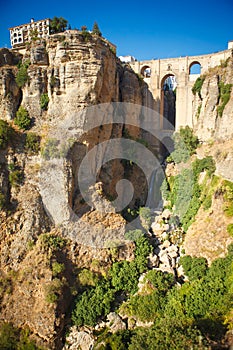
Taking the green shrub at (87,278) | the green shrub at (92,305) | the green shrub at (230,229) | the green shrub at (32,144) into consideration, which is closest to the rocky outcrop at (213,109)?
the green shrub at (230,229)

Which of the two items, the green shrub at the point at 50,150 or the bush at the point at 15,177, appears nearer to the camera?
the bush at the point at 15,177

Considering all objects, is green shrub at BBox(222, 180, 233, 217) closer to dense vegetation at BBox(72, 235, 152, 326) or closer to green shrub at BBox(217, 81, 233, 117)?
dense vegetation at BBox(72, 235, 152, 326)

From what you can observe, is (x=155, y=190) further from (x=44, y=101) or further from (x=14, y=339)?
(x=14, y=339)

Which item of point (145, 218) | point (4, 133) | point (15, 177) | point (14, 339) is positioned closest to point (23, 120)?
point (4, 133)

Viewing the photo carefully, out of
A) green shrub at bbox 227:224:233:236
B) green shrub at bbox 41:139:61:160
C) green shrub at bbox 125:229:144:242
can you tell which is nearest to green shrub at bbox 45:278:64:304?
green shrub at bbox 125:229:144:242

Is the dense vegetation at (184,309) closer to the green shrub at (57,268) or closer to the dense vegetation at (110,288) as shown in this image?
the dense vegetation at (110,288)

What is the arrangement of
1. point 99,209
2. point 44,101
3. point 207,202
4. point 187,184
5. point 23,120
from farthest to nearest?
point 187,184 < point 207,202 < point 44,101 < point 99,209 < point 23,120
